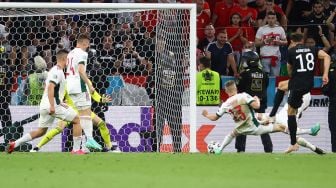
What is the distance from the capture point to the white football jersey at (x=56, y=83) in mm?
17531

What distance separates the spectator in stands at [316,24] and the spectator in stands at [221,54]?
7.09ft

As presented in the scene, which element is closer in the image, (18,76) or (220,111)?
(220,111)

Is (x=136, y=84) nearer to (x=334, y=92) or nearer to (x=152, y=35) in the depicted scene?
(x=152, y=35)

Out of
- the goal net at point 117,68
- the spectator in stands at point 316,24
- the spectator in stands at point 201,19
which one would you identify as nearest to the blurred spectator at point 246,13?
the spectator in stands at point 201,19

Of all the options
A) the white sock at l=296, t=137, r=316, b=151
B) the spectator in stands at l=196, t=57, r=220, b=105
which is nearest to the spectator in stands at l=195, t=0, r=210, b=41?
the spectator in stands at l=196, t=57, r=220, b=105

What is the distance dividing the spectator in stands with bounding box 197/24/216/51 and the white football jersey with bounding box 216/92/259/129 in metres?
4.42

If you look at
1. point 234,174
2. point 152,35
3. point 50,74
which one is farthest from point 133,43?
point 234,174

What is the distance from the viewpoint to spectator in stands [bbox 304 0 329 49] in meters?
23.5

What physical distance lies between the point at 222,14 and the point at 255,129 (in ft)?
18.9

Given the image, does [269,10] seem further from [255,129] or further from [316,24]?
[255,129]

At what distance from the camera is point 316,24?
930 inches

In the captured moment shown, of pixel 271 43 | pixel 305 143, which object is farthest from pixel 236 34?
pixel 305 143

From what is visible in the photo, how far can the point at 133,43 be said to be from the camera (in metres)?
20.4

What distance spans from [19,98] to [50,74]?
2.40m
